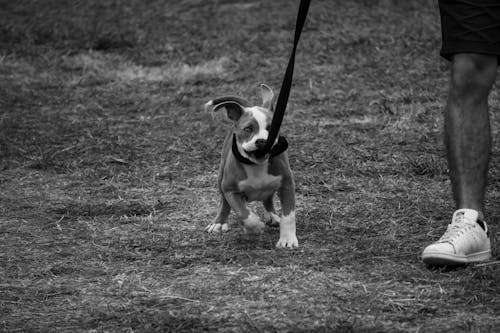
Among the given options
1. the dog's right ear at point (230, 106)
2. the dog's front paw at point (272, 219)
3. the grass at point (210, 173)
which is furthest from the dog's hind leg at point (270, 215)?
the dog's right ear at point (230, 106)

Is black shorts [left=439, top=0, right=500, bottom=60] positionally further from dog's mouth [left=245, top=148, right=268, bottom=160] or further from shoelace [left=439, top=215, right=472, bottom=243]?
dog's mouth [left=245, top=148, right=268, bottom=160]

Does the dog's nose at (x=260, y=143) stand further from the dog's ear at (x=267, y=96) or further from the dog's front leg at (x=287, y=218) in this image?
the dog's ear at (x=267, y=96)

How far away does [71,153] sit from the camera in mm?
6363

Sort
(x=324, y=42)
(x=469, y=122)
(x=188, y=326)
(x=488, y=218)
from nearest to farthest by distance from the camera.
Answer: (x=188, y=326) < (x=469, y=122) < (x=488, y=218) < (x=324, y=42)

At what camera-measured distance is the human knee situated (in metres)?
3.74

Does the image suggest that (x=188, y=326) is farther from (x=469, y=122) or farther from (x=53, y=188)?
(x=53, y=188)

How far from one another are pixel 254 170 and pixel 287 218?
1.02ft

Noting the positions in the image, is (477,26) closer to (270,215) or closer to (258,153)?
(258,153)

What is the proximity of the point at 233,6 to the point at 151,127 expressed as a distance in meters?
4.95

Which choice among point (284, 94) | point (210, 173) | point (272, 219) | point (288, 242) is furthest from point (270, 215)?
point (210, 173)

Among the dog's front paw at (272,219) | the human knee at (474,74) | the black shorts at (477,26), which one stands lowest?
the dog's front paw at (272,219)

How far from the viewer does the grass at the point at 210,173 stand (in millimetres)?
3307

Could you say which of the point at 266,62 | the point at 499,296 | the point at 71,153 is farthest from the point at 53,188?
the point at 266,62

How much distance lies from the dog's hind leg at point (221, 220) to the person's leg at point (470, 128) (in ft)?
4.41
